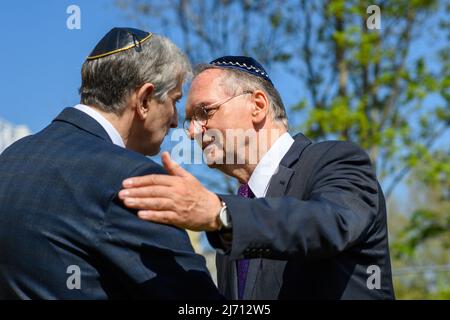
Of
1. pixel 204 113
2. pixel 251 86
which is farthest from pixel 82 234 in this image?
pixel 251 86

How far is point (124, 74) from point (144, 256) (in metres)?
0.80

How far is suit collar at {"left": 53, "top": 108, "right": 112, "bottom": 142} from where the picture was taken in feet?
10.4

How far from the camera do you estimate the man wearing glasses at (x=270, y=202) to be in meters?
2.60

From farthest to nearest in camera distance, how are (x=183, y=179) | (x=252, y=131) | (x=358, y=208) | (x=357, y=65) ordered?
(x=357, y=65)
(x=252, y=131)
(x=358, y=208)
(x=183, y=179)

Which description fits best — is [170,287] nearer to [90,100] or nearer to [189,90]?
[90,100]

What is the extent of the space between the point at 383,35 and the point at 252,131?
1270 cm

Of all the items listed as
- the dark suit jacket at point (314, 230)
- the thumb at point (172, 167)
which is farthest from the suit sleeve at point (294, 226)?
the thumb at point (172, 167)

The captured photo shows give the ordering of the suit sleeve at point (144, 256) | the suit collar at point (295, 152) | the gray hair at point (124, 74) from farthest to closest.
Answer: the suit collar at point (295, 152) < the gray hair at point (124, 74) < the suit sleeve at point (144, 256)

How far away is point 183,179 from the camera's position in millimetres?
2566

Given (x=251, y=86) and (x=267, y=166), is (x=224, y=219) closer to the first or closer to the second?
(x=267, y=166)

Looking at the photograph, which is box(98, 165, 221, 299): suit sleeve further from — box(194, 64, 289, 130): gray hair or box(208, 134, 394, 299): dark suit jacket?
box(194, 64, 289, 130): gray hair

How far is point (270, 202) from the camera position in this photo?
273 cm

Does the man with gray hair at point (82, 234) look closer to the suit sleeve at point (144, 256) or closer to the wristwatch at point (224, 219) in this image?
the suit sleeve at point (144, 256)
